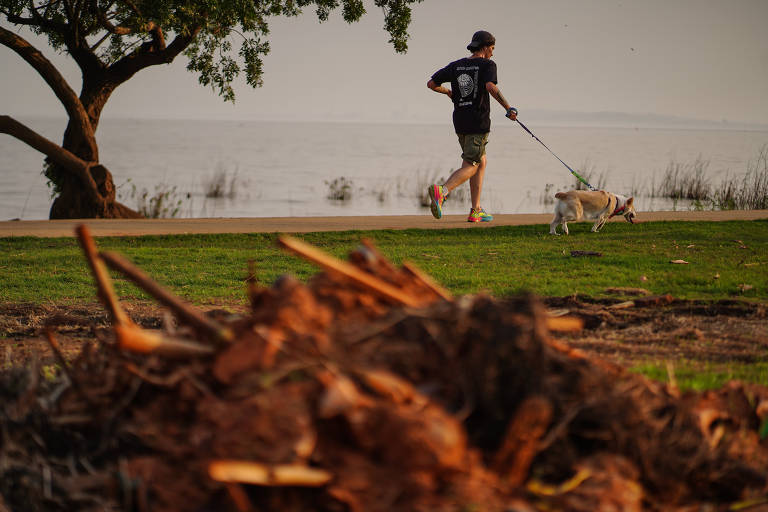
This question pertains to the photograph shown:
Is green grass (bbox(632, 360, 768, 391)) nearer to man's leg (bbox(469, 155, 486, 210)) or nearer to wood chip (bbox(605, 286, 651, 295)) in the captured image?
wood chip (bbox(605, 286, 651, 295))

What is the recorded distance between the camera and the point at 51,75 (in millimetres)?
17594

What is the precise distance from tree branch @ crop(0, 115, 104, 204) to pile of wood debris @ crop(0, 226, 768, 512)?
597 inches

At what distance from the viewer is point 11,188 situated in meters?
27.9

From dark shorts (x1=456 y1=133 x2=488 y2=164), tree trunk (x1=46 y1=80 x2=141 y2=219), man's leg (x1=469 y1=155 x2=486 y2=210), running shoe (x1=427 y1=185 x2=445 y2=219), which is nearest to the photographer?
running shoe (x1=427 y1=185 x2=445 y2=219)

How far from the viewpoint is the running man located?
40.9ft

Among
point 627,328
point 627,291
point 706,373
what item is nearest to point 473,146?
point 627,291

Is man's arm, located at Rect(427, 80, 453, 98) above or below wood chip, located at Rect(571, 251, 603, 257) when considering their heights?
above

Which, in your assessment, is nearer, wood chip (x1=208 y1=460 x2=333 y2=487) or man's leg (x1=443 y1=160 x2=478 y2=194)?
wood chip (x1=208 y1=460 x2=333 y2=487)

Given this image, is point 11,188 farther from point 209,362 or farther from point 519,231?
point 209,362

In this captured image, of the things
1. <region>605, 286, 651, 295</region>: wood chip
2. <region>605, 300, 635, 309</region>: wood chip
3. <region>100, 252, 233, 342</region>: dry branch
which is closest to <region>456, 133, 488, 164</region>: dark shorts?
<region>605, 286, 651, 295</region>: wood chip

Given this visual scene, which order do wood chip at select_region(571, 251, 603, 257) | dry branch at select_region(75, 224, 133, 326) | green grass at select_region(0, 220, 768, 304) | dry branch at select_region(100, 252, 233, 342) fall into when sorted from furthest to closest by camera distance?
wood chip at select_region(571, 251, 603, 257) → green grass at select_region(0, 220, 768, 304) → dry branch at select_region(75, 224, 133, 326) → dry branch at select_region(100, 252, 233, 342)

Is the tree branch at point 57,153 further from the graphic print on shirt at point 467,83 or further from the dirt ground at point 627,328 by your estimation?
the dirt ground at point 627,328

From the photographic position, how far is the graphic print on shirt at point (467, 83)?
12500 mm

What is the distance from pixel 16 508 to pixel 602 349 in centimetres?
381
